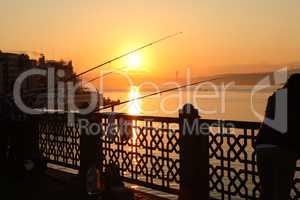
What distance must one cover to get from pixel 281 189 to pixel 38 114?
264 inches

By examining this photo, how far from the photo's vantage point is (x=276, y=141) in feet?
14.8

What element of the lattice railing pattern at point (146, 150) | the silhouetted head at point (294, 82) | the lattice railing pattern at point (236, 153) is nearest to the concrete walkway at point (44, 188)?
the lattice railing pattern at point (146, 150)

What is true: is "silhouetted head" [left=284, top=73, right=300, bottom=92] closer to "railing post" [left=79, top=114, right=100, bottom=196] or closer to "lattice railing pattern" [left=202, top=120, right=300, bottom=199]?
"lattice railing pattern" [left=202, top=120, right=300, bottom=199]

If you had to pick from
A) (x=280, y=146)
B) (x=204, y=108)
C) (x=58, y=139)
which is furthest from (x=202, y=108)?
(x=280, y=146)

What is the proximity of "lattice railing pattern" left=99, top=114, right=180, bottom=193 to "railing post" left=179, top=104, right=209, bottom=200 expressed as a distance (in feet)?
1.08

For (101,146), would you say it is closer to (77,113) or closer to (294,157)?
(77,113)

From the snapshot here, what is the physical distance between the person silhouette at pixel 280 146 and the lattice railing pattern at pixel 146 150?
2354 millimetres

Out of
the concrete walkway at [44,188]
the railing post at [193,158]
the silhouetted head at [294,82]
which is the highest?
the silhouetted head at [294,82]

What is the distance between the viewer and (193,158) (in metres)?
6.53

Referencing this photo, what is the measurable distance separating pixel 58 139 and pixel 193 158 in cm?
410

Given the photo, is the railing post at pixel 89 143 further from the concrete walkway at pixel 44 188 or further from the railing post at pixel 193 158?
the railing post at pixel 193 158

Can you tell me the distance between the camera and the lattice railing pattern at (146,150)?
7.11 metres

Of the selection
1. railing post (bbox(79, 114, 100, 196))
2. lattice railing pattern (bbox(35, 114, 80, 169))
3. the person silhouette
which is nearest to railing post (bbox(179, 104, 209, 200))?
the person silhouette

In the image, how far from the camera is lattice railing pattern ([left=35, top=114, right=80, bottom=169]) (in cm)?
924
